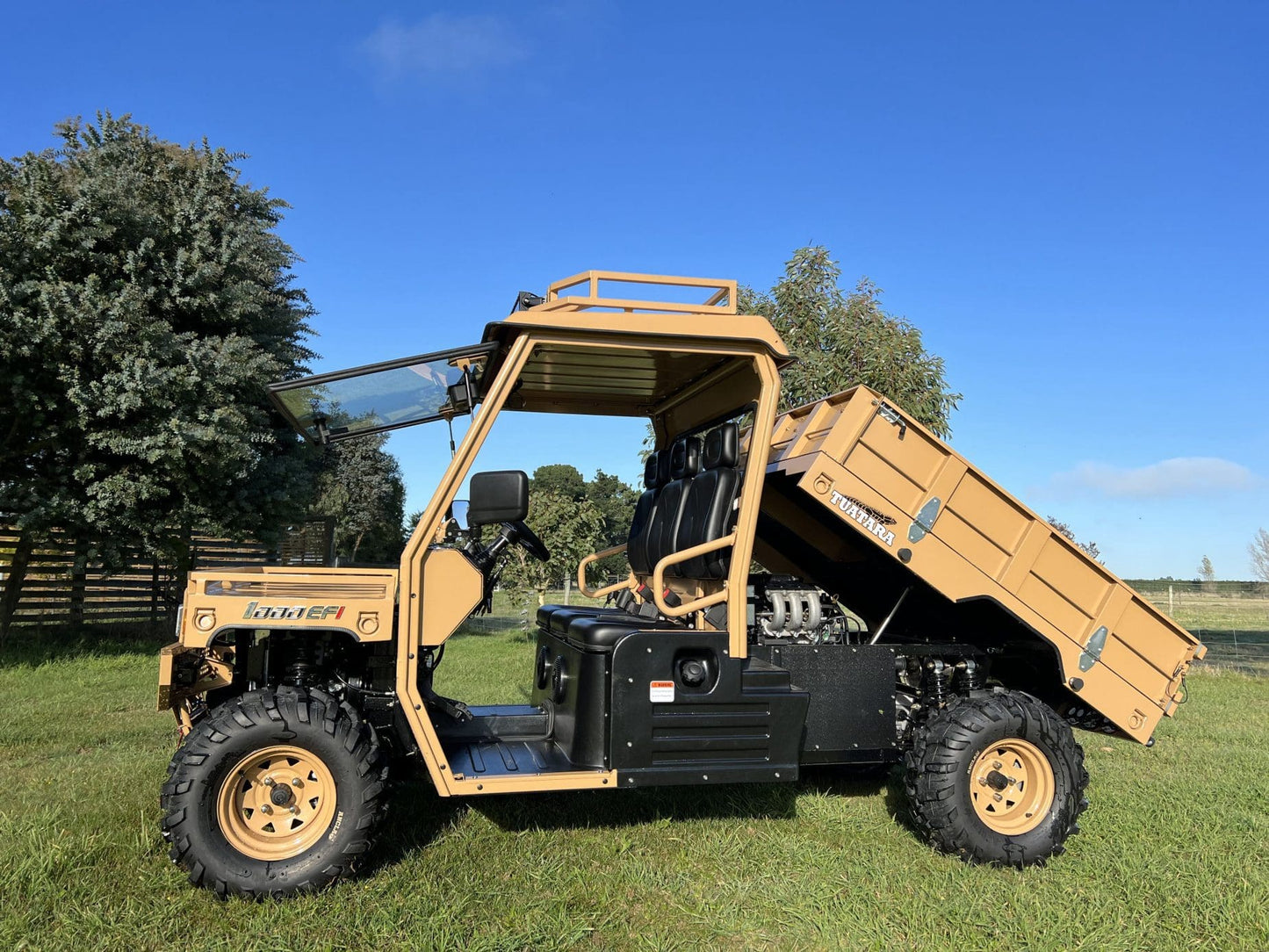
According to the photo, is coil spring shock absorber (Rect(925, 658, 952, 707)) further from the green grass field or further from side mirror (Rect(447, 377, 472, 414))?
side mirror (Rect(447, 377, 472, 414))

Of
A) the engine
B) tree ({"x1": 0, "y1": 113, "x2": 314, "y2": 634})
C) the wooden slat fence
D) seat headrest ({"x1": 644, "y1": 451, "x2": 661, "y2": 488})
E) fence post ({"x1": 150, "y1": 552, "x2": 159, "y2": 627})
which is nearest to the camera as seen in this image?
the engine

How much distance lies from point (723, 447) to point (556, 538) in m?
9.62

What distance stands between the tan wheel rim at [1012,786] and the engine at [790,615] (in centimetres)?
99

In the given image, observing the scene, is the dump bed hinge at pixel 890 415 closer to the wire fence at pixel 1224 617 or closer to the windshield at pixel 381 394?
the windshield at pixel 381 394

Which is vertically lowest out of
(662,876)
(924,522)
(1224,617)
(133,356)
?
(1224,617)

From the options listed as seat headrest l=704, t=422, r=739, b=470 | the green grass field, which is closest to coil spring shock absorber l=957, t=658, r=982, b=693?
the green grass field

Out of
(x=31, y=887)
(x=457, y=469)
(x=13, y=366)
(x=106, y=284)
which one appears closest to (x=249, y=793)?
(x=31, y=887)

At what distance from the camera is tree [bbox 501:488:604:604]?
14.1 metres

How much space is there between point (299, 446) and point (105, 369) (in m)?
3.13

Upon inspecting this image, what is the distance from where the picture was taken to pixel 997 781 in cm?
460

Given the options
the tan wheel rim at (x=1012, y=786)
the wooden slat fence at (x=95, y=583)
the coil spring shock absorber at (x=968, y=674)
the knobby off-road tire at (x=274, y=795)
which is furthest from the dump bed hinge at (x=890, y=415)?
the wooden slat fence at (x=95, y=583)

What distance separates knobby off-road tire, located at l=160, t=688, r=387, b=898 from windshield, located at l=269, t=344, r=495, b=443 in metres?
1.37

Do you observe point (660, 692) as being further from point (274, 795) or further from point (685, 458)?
point (274, 795)

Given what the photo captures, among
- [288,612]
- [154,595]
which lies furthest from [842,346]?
[154,595]
